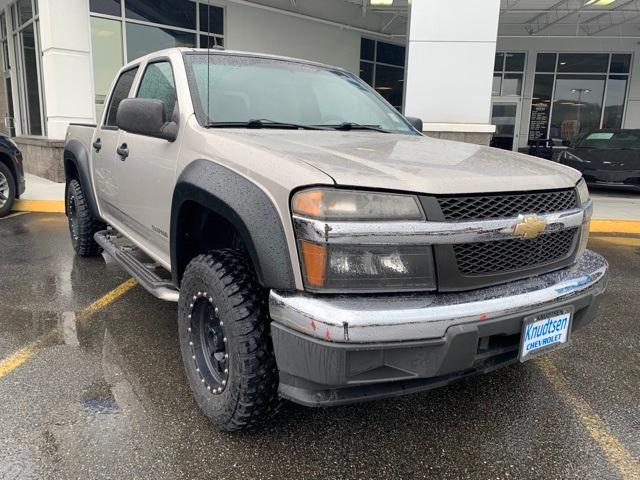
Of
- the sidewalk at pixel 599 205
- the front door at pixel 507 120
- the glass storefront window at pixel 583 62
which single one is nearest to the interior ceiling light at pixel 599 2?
the glass storefront window at pixel 583 62

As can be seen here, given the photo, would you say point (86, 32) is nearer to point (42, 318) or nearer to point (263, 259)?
point (42, 318)

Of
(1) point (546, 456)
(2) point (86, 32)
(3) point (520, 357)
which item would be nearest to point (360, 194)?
(3) point (520, 357)

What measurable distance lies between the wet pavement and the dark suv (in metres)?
4.39

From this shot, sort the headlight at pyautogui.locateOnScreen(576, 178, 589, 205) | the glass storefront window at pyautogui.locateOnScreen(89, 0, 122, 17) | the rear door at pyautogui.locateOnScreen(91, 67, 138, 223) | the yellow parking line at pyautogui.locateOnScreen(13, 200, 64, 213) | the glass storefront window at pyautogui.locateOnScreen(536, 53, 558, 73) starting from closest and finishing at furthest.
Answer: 1. the headlight at pyautogui.locateOnScreen(576, 178, 589, 205)
2. the rear door at pyautogui.locateOnScreen(91, 67, 138, 223)
3. the yellow parking line at pyautogui.locateOnScreen(13, 200, 64, 213)
4. the glass storefront window at pyautogui.locateOnScreen(89, 0, 122, 17)
5. the glass storefront window at pyautogui.locateOnScreen(536, 53, 558, 73)

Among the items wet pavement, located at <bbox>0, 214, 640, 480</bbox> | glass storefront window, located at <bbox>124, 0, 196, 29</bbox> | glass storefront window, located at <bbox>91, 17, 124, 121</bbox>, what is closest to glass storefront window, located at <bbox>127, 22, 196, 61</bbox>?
glass storefront window, located at <bbox>124, 0, 196, 29</bbox>

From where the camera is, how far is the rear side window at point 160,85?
3279 mm

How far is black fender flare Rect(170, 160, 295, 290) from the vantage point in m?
2.06

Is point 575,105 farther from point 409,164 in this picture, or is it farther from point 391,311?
point 391,311

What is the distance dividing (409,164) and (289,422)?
1403mm

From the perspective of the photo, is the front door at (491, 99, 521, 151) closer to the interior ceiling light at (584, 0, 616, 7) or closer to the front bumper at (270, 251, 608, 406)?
the interior ceiling light at (584, 0, 616, 7)

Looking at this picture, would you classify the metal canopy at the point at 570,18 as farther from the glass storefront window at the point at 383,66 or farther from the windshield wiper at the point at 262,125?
the windshield wiper at the point at 262,125

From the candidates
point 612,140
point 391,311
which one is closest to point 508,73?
point 612,140

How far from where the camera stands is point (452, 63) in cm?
913

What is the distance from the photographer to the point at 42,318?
13.0ft
